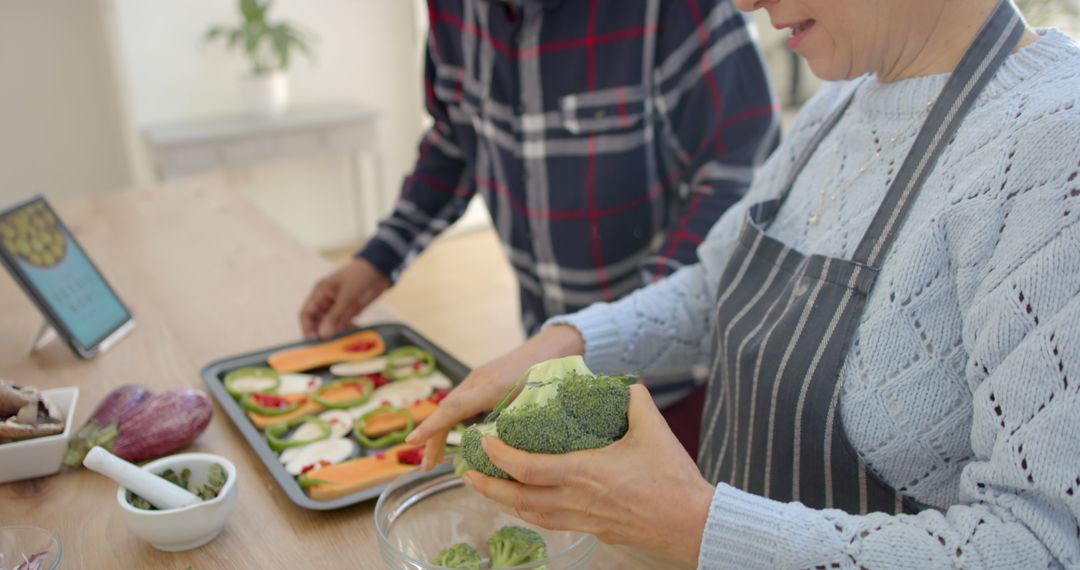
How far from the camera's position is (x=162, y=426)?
1.35 m

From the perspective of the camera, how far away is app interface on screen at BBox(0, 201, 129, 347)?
1646mm

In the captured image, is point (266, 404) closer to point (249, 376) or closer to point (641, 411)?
point (249, 376)

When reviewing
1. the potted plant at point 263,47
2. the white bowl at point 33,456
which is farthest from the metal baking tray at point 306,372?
the potted plant at point 263,47

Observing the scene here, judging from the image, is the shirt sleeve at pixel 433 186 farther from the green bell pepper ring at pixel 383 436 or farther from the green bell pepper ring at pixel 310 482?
the green bell pepper ring at pixel 310 482

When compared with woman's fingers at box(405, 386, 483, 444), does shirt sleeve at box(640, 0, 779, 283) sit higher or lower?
higher

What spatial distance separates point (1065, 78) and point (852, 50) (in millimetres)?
239

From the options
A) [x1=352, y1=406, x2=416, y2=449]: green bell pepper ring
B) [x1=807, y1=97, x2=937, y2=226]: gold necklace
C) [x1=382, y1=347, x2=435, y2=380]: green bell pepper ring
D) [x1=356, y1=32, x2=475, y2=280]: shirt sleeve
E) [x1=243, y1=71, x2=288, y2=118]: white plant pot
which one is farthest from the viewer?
[x1=243, y1=71, x2=288, y2=118]: white plant pot

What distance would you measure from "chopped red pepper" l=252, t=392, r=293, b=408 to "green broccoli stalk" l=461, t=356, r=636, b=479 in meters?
Answer: 0.57

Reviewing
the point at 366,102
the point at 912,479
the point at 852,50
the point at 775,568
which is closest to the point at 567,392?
the point at 775,568

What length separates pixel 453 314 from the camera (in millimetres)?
4336

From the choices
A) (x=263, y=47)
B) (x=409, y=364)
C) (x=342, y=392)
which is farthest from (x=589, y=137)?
(x=263, y=47)

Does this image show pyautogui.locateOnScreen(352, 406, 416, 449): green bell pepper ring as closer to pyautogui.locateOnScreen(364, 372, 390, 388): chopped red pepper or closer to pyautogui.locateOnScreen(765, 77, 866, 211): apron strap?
pyautogui.locateOnScreen(364, 372, 390, 388): chopped red pepper

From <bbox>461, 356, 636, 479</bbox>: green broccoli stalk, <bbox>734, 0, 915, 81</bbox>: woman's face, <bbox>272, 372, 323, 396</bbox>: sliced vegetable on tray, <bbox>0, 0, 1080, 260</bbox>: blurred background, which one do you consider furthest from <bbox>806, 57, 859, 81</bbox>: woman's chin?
<bbox>0, 0, 1080, 260</bbox>: blurred background

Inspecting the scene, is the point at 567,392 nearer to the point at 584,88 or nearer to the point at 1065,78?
the point at 1065,78
